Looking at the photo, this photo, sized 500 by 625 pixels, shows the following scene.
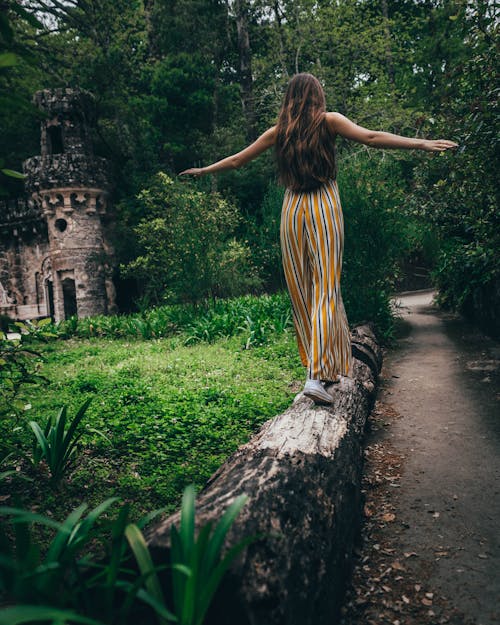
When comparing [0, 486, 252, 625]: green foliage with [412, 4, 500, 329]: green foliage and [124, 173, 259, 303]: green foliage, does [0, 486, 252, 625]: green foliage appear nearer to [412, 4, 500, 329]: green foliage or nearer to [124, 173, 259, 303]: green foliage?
[412, 4, 500, 329]: green foliage

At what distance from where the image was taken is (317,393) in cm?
304

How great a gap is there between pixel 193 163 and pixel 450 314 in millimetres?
12854

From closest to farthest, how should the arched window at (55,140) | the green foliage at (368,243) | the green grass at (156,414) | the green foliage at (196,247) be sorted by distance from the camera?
the green grass at (156,414) < the green foliage at (368,243) < the green foliage at (196,247) < the arched window at (55,140)

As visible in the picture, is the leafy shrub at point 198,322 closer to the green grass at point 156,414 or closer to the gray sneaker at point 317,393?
the green grass at point 156,414

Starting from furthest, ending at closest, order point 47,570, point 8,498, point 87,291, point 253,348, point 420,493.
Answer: point 87,291, point 253,348, point 8,498, point 420,493, point 47,570

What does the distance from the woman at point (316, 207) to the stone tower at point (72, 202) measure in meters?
15.2

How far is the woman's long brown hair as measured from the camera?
316cm

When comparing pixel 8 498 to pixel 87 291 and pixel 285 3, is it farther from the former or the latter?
pixel 285 3

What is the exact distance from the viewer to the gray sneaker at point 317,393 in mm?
3039

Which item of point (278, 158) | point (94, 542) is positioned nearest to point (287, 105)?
point (278, 158)

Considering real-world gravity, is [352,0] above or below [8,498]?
above

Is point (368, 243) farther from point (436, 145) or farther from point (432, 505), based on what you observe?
point (432, 505)

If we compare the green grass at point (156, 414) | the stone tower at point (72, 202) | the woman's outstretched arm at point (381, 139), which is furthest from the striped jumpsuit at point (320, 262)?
the stone tower at point (72, 202)

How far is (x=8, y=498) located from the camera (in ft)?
10.4
